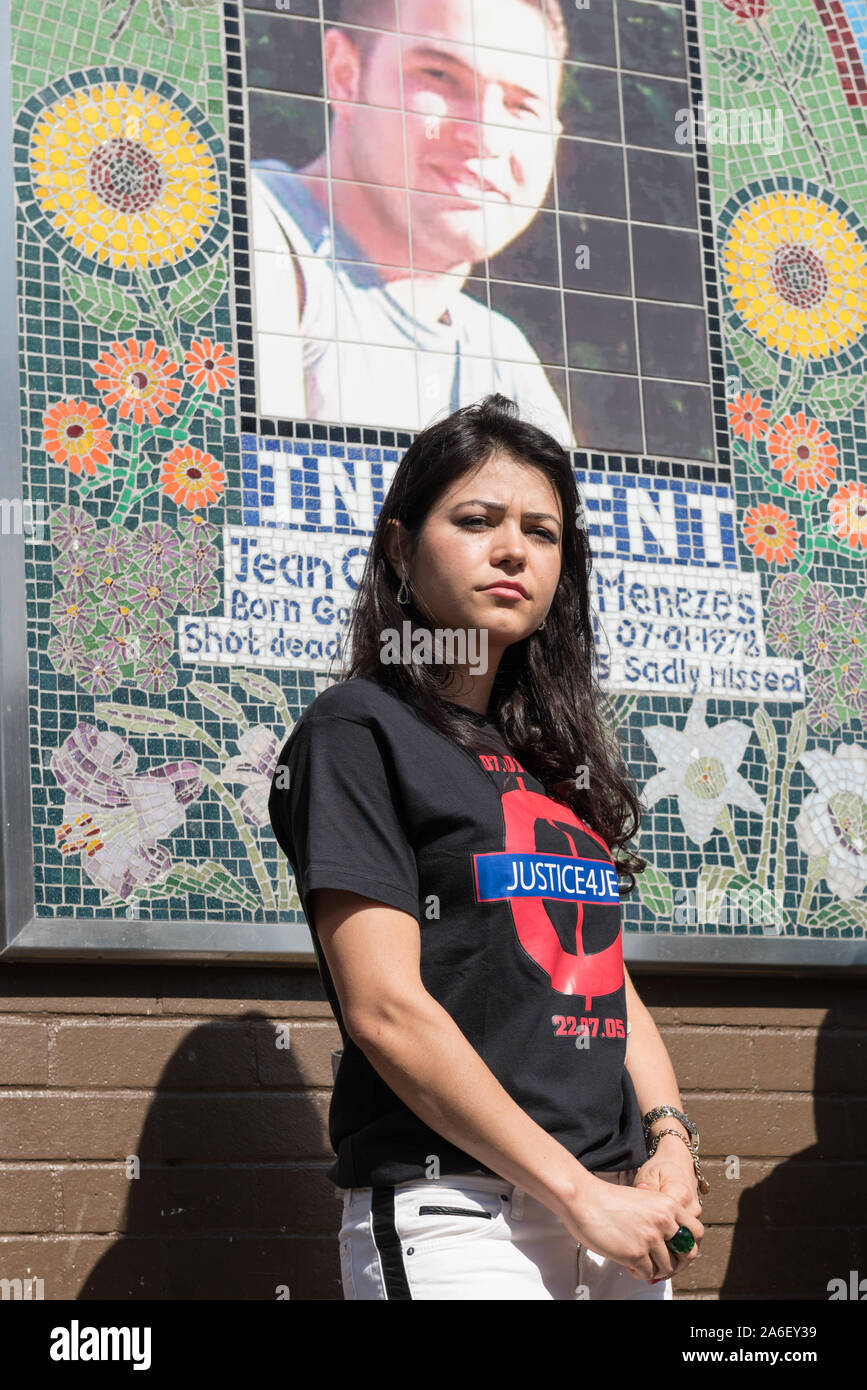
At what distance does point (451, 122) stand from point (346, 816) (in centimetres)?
204

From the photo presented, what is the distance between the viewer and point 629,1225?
2.01 metres

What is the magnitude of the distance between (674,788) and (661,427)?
2.56 ft

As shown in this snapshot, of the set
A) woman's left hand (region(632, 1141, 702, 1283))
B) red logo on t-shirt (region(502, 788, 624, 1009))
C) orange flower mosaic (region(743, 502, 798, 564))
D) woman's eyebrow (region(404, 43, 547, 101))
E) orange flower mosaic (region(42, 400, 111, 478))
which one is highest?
woman's eyebrow (region(404, 43, 547, 101))

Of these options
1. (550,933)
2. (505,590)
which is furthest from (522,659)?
(550,933)

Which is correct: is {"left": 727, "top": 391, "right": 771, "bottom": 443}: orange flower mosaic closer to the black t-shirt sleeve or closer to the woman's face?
the woman's face

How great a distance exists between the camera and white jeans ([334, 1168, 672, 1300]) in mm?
1988

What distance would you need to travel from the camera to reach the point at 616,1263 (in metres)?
2.09

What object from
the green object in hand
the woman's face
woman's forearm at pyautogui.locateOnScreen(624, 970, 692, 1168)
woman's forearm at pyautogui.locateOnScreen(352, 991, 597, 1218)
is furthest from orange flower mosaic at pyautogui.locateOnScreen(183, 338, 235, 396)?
the green object in hand

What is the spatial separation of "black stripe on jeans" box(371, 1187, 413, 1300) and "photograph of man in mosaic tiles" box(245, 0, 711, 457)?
5.84 feet

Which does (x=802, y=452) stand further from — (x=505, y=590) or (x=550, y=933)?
(x=550, y=933)

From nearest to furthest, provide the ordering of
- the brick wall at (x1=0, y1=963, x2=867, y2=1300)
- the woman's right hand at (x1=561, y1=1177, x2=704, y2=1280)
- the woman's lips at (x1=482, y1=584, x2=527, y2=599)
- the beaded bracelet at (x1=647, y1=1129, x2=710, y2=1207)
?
the woman's right hand at (x1=561, y1=1177, x2=704, y2=1280)
the beaded bracelet at (x1=647, y1=1129, x2=710, y2=1207)
the woman's lips at (x1=482, y1=584, x2=527, y2=599)
the brick wall at (x1=0, y1=963, x2=867, y2=1300)

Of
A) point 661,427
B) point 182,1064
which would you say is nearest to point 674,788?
point 661,427

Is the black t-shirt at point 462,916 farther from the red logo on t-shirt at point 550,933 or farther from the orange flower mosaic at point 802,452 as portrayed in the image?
the orange flower mosaic at point 802,452
